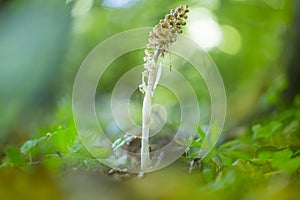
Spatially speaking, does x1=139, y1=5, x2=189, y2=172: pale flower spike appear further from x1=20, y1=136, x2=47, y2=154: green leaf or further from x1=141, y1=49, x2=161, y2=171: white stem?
x1=20, y1=136, x2=47, y2=154: green leaf

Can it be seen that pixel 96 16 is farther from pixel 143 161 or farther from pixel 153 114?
pixel 143 161

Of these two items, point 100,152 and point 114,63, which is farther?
point 114,63

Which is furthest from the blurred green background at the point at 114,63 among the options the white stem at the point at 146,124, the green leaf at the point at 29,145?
the green leaf at the point at 29,145

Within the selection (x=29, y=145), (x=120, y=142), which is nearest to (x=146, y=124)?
(x=120, y=142)

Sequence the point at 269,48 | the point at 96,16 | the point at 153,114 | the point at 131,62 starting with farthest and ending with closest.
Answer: the point at 269,48 < the point at 96,16 < the point at 131,62 < the point at 153,114

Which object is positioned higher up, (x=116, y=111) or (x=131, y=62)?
(x=131, y=62)

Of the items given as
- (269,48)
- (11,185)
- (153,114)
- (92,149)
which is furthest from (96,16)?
(11,185)

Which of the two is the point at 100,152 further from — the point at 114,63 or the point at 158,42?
the point at 114,63

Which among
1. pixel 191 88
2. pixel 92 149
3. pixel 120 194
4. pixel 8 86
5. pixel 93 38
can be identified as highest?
pixel 93 38
